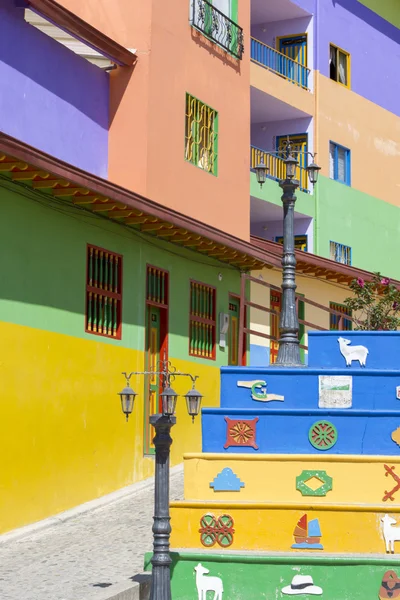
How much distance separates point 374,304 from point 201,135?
6.21 m

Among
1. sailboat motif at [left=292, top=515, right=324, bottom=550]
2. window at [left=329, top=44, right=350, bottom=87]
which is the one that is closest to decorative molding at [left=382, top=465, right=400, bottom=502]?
sailboat motif at [left=292, top=515, right=324, bottom=550]

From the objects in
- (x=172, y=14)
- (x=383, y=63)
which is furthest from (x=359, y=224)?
(x=172, y=14)

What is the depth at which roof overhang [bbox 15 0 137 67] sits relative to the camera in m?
17.2

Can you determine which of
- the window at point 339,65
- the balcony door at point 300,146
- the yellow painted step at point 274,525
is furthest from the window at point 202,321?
the window at point 339,65

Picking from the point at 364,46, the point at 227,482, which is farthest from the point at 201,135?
the point at 364,46

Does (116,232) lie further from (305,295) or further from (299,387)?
(305,295)

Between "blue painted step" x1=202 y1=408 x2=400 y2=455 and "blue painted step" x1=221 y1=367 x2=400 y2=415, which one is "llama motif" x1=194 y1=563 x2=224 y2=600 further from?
"blue painted step" x1=221 y1=367 x2=400 y2=415

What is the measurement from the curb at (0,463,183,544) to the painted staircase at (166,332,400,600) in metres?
2.14

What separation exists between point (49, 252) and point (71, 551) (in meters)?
4.40

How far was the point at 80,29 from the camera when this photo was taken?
18250mm

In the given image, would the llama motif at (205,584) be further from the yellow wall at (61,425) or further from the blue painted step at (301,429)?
the yellow wall at (61,425)

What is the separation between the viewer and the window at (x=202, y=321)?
21.2m

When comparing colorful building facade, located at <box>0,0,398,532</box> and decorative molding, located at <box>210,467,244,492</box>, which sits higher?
colorful building facade, located at <box>0,0,398,532</box>

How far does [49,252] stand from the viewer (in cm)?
1697
